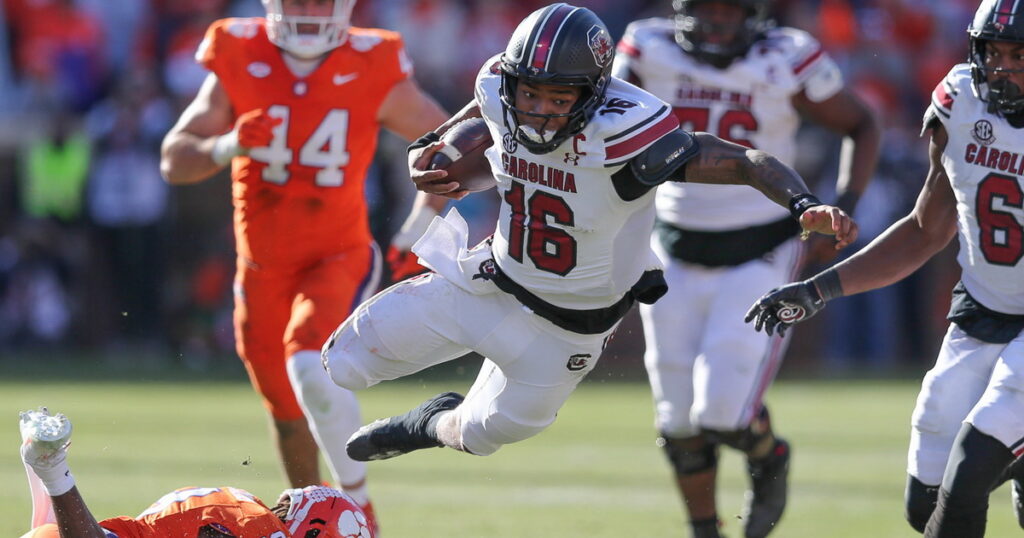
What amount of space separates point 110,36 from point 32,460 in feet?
34.4

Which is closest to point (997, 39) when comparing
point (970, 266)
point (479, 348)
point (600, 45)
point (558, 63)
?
point (970, 266)

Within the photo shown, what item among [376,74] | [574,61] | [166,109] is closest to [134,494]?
[376,74]

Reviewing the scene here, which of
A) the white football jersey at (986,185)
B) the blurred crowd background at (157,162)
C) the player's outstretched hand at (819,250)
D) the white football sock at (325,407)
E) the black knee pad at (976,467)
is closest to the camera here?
the black knee pad at (976,467)

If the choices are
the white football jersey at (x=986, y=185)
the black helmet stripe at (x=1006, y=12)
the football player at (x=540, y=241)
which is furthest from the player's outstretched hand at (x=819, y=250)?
the black helmet stripe at (x=1006, y=12)

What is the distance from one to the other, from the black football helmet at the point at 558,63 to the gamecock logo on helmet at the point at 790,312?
2.74 ft

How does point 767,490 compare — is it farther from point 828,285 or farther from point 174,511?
point 174,511

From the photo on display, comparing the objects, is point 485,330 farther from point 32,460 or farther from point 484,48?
point 484,48

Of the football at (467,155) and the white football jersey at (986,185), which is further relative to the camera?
Answer: the football at (467,155)

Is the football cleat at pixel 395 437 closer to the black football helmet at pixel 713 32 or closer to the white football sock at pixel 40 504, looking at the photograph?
the white football sock at pixel 40 504

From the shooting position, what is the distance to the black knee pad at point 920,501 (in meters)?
5.05

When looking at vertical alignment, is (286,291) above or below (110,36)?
above

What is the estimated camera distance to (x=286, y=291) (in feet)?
Result: 20.9

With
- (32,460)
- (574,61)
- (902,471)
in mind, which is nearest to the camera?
(32,460)

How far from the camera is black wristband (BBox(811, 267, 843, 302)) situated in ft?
16.5
